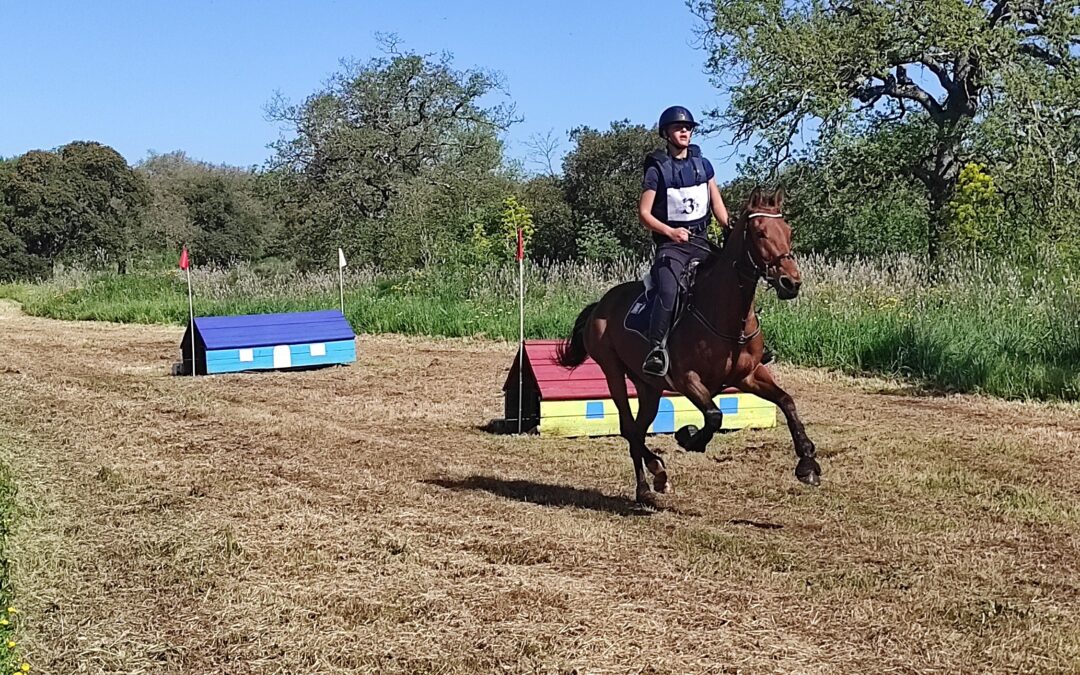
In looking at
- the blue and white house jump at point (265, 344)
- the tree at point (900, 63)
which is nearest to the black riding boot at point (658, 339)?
the blue and white house jump at point (265, 344)

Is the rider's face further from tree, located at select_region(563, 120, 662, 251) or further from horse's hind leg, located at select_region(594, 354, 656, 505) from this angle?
Result: tree, located at select_region(563, 120, 662, 251)

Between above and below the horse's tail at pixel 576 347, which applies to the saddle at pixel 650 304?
above

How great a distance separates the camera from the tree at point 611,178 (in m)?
30.9

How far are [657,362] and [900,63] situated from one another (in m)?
18.9

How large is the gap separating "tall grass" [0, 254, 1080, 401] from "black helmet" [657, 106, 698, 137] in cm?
675

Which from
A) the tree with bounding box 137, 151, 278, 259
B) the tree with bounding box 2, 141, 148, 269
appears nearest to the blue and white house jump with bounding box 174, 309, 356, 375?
the tree with bounding box 2, 141, 148, 269

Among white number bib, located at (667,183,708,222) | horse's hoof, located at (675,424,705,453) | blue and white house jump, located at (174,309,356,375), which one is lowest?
horse's hoof, located at (675,424,705,453)

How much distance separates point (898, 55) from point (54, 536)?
68.0 feet

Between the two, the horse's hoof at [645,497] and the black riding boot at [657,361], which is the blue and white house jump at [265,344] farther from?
the black riding boot at [657,361]

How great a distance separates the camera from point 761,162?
941 inches

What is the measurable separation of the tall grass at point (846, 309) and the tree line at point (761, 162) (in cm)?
131

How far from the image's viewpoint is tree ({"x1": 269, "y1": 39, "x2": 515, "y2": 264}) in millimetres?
32094

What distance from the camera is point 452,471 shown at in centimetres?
880

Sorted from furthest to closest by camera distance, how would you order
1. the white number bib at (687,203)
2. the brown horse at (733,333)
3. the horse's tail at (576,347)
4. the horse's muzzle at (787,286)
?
the horse's tail at (576,347), the white number bib at (687,203), the brown horse at (733,333), the horse's muzzle at (787,286)
